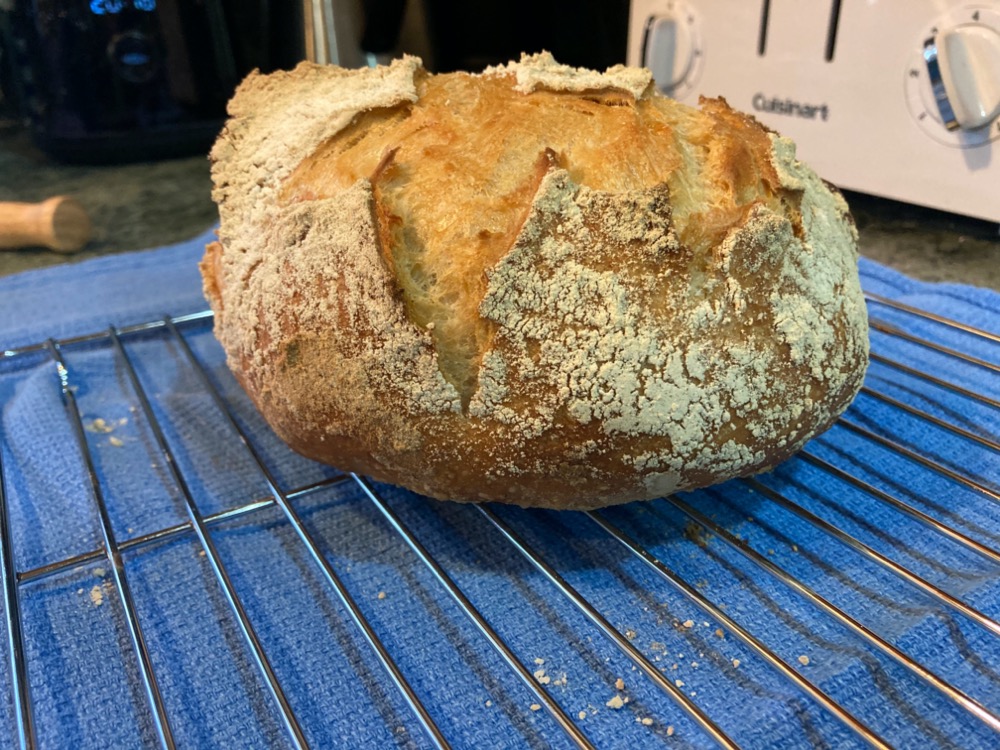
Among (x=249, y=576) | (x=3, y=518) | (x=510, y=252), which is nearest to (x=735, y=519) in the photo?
(x=510, y=252)

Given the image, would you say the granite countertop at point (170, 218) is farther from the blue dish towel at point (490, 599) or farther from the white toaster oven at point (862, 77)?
the blue dish towel at point (490, 599)

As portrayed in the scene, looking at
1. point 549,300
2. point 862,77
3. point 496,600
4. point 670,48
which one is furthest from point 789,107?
point 496,600

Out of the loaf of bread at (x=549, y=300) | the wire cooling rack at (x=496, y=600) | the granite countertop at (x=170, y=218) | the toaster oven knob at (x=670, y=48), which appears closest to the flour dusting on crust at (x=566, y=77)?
the loaf of bread at (x=549, y=300)

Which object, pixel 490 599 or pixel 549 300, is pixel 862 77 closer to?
pixel 549 300

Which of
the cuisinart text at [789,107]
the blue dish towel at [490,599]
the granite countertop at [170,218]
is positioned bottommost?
the blue dish towel at [490,599]

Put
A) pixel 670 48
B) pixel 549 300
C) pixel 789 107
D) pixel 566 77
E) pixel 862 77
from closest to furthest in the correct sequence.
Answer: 1. pixel 549 300
2. pixel 566 77
3. pixel 862 77
4. pixel 789 107
5. pixel 670 48
